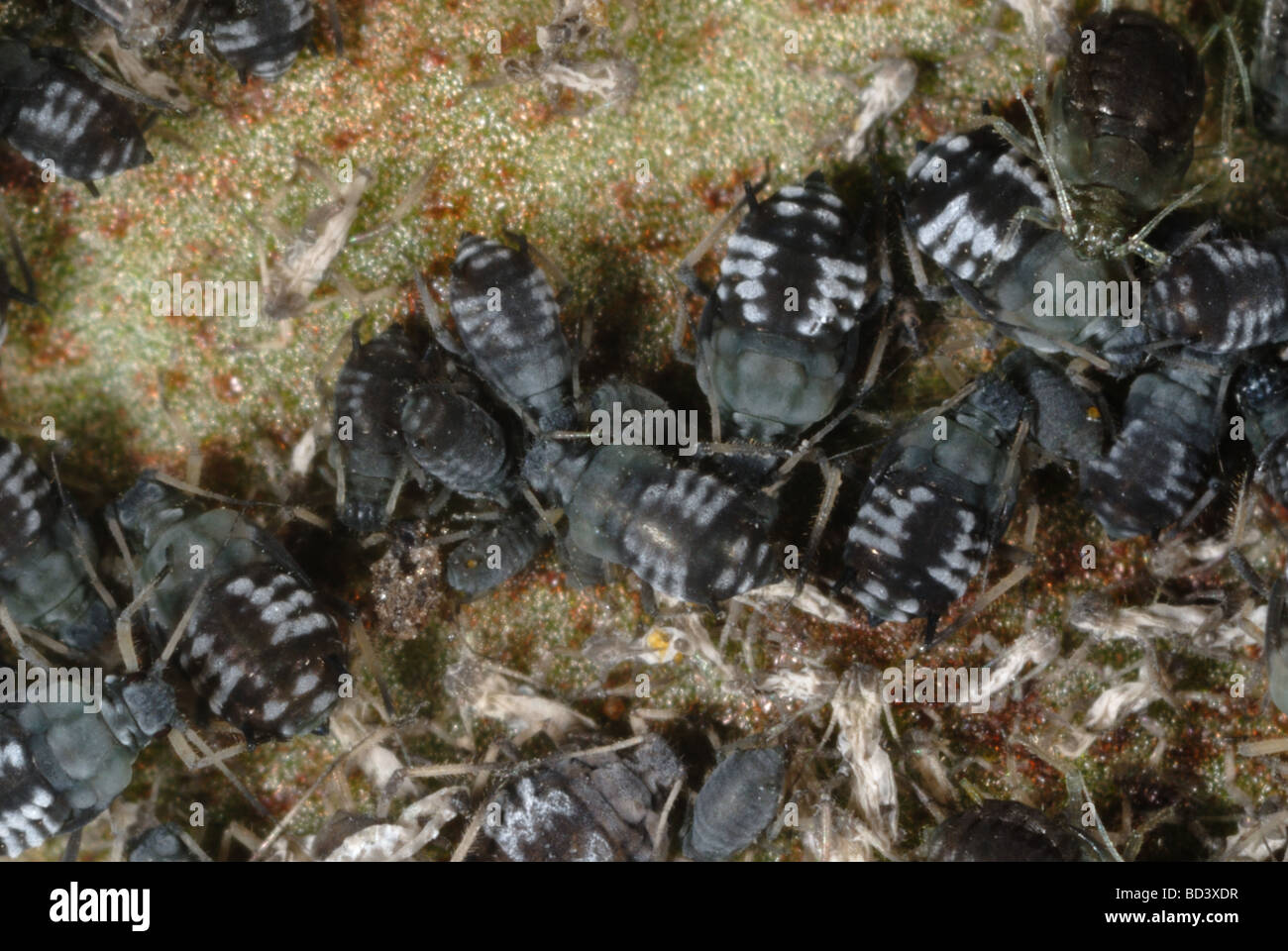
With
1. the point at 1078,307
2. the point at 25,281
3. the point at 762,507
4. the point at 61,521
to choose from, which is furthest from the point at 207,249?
the point at 1078,307

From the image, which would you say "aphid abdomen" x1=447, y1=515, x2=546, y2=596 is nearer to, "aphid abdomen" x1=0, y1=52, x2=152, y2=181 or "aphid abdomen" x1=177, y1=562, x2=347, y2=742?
"aphid abdomen" x1=177, y1=562, x2=347, y2=742

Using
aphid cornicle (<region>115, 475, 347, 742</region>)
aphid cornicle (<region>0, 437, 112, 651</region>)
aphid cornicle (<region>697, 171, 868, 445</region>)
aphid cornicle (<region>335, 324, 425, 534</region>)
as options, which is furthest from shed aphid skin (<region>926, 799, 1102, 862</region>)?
aphid cornicle (<region>0, 437, 112, 651</region>)

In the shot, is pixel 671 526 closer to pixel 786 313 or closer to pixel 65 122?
pixel 786 313

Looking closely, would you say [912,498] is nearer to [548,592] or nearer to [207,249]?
[548,592]

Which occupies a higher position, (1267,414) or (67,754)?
(1267,414)

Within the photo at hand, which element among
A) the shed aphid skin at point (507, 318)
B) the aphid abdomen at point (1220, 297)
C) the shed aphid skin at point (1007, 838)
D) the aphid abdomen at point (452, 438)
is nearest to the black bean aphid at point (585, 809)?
the shed aphid skin at point (1007, 838)

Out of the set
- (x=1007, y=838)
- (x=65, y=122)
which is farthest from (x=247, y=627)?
(x=1007, y=838)

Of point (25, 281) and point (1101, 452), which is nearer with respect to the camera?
point (1101, 452)
